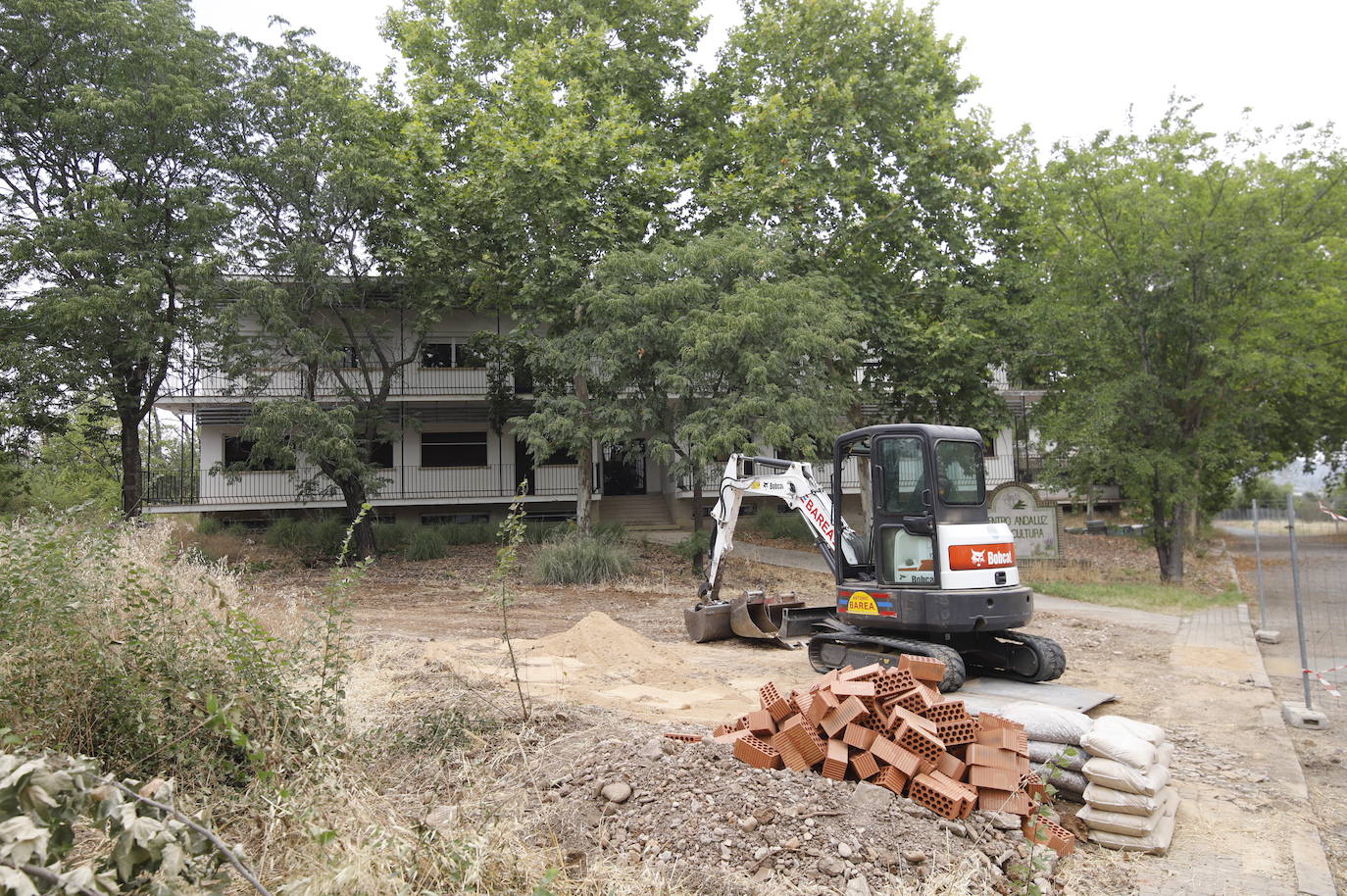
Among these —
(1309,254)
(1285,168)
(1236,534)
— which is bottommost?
(1236,534)

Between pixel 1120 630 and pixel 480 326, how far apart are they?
830 inches

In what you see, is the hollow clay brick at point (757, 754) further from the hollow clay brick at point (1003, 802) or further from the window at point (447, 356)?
the window at point (447, 356)

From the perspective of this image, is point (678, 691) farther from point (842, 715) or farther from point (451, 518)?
point (451, 518)

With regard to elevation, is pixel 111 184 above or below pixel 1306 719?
above

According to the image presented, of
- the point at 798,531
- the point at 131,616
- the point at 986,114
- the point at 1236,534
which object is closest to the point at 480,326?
the point at 798,531

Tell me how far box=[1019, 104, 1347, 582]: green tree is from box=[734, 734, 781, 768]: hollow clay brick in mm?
15671

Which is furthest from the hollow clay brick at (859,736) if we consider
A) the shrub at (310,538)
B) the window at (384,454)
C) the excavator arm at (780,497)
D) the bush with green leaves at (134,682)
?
the window at (384,454)

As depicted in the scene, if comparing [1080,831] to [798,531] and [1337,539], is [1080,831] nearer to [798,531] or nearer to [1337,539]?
[798,531]

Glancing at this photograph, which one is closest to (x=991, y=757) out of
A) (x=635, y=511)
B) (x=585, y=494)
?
(x=585, y=494)

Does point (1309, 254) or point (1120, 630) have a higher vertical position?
point (1309, 254)

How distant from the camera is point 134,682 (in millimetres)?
4730

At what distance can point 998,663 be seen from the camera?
10234 mm

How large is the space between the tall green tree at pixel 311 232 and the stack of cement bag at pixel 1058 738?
1648cm

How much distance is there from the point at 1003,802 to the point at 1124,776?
92 centimetres
